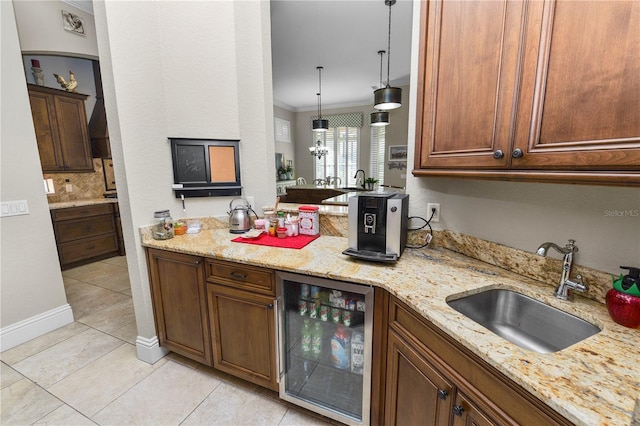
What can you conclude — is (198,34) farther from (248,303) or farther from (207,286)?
(248,303)

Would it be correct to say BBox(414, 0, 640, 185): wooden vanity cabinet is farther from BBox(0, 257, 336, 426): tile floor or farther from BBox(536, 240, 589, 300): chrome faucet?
BBox(0, 257, 336, 426): tile floor

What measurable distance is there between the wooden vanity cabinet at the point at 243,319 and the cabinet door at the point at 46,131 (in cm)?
388

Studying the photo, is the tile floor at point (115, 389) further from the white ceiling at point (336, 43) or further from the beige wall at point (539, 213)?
the white ceiling at point (336, 43)

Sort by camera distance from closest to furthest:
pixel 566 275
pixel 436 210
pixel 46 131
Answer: pixel 566 275 < pixel 436 210 < pixel 46 131

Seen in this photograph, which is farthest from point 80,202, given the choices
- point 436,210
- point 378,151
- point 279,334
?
point 378,151

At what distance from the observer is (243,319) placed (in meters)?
1.60

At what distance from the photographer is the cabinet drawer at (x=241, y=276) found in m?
1.48

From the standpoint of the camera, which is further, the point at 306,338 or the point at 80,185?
the point at 80,185

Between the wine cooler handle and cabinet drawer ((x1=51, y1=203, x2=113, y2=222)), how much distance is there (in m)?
3.88

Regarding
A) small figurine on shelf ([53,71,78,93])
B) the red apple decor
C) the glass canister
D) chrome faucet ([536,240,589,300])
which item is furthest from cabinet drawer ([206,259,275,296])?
small figurine on shelf ([53,71,78,93])

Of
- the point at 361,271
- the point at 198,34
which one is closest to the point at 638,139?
the point at 361,271

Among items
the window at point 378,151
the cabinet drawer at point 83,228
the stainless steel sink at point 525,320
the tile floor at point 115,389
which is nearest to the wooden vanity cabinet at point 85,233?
the cabinet drawer at point 83,228

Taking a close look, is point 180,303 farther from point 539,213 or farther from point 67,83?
point 67,83

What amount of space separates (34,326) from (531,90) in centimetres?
371
